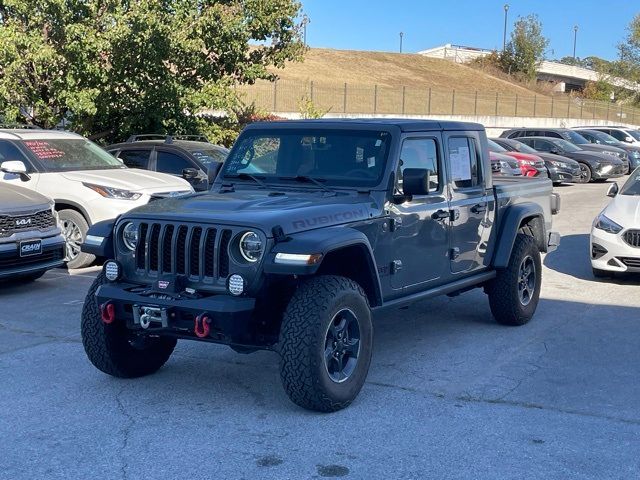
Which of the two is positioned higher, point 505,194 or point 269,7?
point 269,7

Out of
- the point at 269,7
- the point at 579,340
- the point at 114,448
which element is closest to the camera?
the point at 114,448

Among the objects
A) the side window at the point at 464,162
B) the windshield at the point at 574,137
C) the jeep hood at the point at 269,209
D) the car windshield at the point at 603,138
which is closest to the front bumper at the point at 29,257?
the jeep hood at the point at 269,209

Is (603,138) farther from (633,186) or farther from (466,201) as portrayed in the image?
(466,201)

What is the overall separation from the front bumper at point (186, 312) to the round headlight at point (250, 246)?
271mm

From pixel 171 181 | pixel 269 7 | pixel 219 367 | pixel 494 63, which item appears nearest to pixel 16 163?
pixel 171 181

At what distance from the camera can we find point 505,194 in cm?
804

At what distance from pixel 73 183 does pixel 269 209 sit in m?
6.01

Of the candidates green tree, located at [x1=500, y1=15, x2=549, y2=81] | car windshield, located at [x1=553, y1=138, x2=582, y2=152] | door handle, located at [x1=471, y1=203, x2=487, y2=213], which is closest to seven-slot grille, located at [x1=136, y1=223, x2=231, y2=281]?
door handle, located at [x1=471, y1=203, x2=487, y2=213]

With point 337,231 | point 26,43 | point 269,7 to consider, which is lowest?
point 337,231

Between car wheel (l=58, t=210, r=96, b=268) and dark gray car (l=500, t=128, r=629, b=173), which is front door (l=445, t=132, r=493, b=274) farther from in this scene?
dark gray car (l=500, t=128, r=629, b=173)

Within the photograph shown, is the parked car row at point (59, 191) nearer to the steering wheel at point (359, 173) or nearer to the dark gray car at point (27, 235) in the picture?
the dark gray car at point (27, 235)

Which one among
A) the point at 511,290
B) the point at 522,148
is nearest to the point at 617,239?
the point at 511,290

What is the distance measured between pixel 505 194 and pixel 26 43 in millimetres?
11133

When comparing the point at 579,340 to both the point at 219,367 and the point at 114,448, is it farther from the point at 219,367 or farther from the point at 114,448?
the point at 114,448
